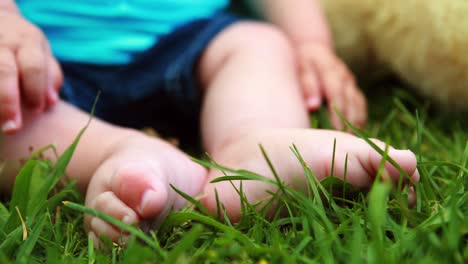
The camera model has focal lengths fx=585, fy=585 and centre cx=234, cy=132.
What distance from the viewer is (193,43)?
1.05 meters

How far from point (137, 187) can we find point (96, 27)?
55cm

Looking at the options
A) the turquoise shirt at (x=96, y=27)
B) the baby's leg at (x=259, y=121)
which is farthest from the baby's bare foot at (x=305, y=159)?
the turquoise shirt at (x=96, y=27)

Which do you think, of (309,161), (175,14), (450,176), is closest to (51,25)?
(175,14)

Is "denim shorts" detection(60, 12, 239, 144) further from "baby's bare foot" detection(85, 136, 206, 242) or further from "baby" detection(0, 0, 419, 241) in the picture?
"baby's bare foot" detection(85, 136, 206, 242)

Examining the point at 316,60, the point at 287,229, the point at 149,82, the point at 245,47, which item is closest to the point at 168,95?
the point at 149,82

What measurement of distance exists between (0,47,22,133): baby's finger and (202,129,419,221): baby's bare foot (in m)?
0.28

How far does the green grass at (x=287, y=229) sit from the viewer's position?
0.48m

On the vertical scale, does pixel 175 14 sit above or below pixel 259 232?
above

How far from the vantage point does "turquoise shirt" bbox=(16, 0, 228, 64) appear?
1.05m

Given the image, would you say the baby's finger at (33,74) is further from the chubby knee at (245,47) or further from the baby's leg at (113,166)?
the chubby knee at (245,47)

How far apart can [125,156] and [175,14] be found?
1.63 ft

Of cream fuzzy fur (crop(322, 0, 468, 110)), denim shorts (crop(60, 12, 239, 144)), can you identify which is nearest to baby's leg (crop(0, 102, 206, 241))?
denim shorts (crop(60, 12, 239, 144))

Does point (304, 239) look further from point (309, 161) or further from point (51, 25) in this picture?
point (51, 25)

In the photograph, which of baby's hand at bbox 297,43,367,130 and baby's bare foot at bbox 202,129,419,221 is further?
baby's hand at bbox 297,43,367,130
